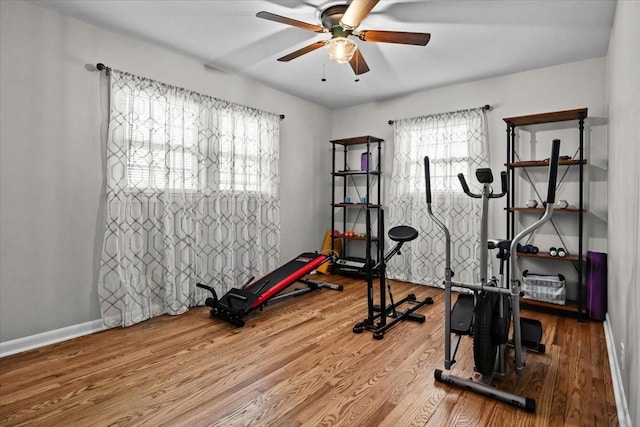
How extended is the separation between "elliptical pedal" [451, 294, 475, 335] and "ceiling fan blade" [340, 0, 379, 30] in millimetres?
2119

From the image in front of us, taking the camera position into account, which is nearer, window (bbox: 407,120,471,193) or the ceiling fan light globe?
the ceiling fan light globe

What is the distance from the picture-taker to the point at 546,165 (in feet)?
11.9

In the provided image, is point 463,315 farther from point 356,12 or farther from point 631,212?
point 356,12

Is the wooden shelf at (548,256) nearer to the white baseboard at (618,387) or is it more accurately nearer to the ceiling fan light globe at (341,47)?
the white baseboard at (618,387)

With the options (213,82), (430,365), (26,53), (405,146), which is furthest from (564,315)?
(26,53)

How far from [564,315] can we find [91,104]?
4.89 m

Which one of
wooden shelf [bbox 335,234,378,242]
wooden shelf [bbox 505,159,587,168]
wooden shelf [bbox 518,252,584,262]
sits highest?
wooden shelf [bbox 505,159,587,168]

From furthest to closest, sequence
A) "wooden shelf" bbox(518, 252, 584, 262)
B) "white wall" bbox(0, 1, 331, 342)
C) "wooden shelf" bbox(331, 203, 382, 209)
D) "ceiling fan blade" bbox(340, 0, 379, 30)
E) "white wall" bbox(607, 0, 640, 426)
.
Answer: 1. "wooden shelf" bbox(331, 203, 382, 209)
2. "wooden shelf" bbox(518, 252, 584, 262)
3. "white wall" bbox(0, 1, 331, 342)
4. "ceiling fan blade" bbox(340, 0, 379, 30)
5. "white wall" bbox(607, 0, 640, 426)

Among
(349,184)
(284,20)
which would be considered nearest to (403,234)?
(284,20)

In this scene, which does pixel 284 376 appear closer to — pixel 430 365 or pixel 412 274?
pixel 430 365

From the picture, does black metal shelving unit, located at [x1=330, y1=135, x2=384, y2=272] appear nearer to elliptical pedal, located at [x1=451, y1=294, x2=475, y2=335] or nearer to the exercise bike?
elliptical pedal, located at [x1=451, y1=294, x2=475, y2=335]

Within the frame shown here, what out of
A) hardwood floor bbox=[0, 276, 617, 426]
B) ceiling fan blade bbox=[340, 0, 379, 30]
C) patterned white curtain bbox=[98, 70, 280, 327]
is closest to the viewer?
hardwood floor bbox=[0, 276, 617, 426]

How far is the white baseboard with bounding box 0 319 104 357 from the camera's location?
8.25 ft

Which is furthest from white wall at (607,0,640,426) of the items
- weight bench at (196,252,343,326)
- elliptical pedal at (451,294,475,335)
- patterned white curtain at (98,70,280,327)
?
patterned white curtain at (98,70,280,327)
